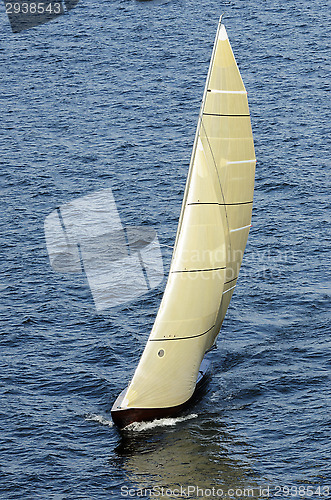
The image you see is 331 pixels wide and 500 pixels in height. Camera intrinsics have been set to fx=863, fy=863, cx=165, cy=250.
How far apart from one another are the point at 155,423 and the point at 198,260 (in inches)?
310

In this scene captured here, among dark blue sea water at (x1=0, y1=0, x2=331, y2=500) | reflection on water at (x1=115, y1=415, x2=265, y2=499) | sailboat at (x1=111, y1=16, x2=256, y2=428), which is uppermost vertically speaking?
sailboat at (x1=111, y1=16, x2=256, y2=428)

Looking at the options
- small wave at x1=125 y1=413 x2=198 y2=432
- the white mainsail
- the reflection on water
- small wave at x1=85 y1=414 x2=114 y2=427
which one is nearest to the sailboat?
the white mainsail

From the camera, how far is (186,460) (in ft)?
124

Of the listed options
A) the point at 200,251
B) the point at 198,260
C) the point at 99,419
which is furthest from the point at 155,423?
the point at 200,251

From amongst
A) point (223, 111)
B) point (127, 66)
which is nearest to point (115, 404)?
point (223, 111)

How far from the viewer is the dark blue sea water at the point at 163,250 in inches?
1499

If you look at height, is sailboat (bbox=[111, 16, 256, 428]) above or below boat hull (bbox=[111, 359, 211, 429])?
above

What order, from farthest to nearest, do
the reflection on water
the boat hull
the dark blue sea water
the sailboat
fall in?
1. the boat hull
2. the sailboat
3. the dark blue sea water
4. the reflection on water

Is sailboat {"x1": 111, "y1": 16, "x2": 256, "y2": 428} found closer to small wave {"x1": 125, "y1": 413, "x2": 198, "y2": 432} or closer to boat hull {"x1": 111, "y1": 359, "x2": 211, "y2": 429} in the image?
boat hull {"x1": 111, "y1": 359, "x2": 211, "y2": 429}

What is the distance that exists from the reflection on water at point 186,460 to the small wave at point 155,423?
0.22 meters

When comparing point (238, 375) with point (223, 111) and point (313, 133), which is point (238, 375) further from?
point (313, 133)

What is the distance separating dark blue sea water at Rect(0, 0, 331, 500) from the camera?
38062mm

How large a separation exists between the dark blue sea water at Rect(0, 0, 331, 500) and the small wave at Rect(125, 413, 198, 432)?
143mm

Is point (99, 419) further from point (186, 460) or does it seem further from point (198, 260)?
point (198, 260)
